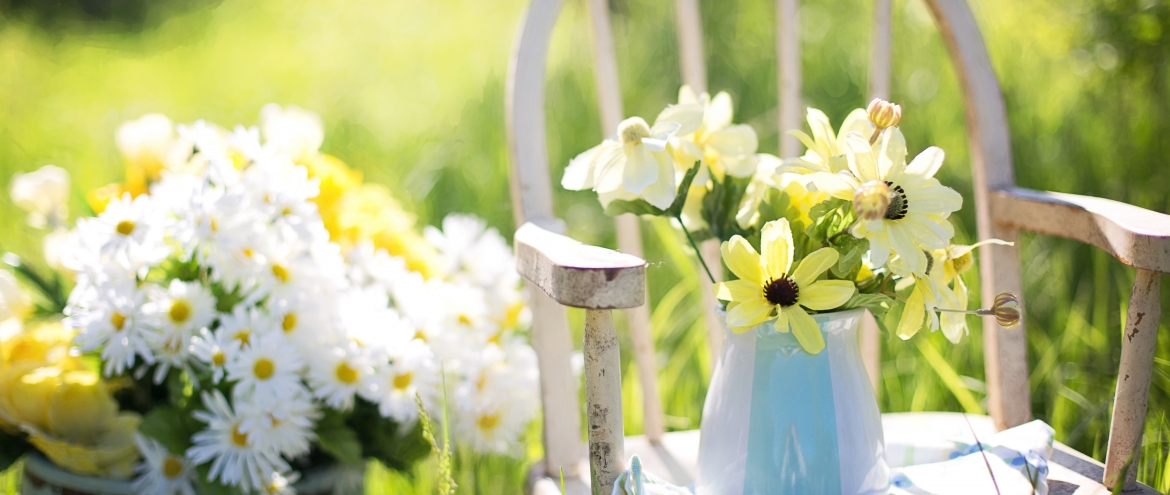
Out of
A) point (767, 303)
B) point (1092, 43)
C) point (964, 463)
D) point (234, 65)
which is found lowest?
point (964, 463)

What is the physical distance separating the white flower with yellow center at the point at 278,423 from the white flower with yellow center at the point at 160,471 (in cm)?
9

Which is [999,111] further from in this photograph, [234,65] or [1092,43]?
[234,65]

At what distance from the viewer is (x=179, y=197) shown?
667 millimetres

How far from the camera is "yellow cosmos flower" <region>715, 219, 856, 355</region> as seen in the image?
0.45 meters

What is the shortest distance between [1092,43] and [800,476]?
1039 millimetres

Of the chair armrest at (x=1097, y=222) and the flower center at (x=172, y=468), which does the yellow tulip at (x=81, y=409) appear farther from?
the chair armrest at (x=1097, y=222)

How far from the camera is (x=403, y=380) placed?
72 centimetres

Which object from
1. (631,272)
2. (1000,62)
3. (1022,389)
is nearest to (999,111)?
(1022,389)

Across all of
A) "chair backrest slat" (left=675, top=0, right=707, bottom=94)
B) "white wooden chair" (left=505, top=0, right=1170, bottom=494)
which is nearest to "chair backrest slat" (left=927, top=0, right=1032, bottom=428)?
"white wooden chair" (left=505, top=0, right=1170, bottom=494)

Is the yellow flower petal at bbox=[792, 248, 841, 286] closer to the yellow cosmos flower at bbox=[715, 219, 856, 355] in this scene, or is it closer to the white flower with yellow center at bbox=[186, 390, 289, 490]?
the yellow cosmos flower at bbox=[715, 219, 856, 355]

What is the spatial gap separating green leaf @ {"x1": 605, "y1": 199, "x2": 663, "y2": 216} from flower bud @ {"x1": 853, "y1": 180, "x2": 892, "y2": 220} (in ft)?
0.48

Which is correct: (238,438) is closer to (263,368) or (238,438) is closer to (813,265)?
(263,368)

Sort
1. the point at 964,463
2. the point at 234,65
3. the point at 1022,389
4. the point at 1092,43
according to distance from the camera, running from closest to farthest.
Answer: the point at 964,463
the point at 1022,389
the point at 1092,43
the point at 234,65

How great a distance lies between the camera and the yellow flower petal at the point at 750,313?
18.1 inches
